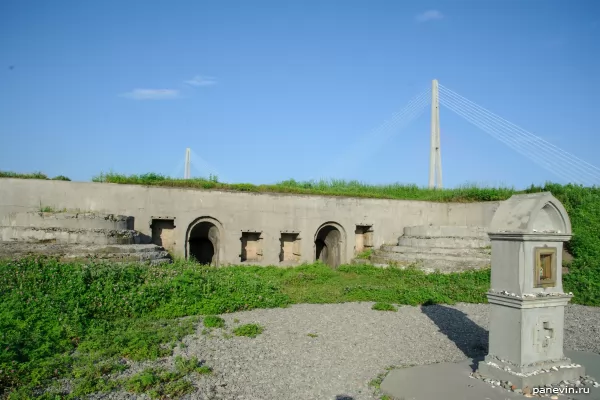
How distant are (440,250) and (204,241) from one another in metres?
10.6

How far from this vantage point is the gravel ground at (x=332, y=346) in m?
6.64

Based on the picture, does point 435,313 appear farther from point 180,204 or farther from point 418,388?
point 180,204

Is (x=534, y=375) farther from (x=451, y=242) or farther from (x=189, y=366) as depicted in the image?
(x=451, y=242)

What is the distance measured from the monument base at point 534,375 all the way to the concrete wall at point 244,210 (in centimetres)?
1246

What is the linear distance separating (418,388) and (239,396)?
93.5 inches

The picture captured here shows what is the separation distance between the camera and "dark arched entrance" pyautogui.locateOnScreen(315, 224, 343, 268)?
Answer: 20.5m

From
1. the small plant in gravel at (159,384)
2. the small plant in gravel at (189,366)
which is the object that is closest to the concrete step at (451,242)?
the small plant in gravel at (189,366)

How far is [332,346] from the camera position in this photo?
28.2 feet

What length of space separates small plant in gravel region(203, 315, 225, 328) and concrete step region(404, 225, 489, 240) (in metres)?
11.9

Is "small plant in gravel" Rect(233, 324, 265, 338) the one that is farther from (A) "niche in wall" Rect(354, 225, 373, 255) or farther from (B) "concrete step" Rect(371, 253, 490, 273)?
(A) "niche in wall" Rect(354, 225, 373, 255)

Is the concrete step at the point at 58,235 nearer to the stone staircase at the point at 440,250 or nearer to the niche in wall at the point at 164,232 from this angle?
the niche in wall at the point at 164,232

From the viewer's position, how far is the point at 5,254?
480 inches

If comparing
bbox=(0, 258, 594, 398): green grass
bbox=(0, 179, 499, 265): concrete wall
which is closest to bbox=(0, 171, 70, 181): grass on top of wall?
bbox=(0, 179, 499, 265): concrete wall

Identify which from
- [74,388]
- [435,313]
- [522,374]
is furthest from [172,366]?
[435,313]
